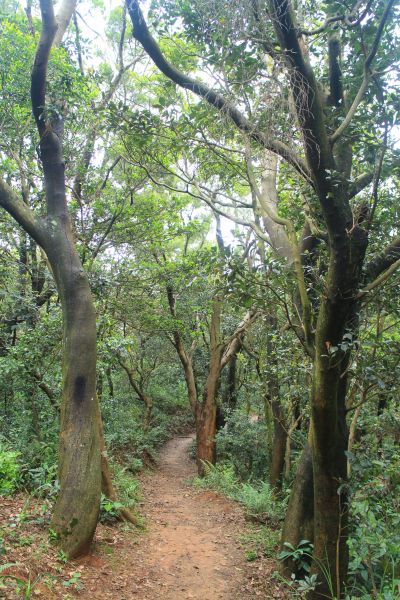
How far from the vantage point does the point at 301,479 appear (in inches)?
221

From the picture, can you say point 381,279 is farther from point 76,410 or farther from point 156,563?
point 156,563

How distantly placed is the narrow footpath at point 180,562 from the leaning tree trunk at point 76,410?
513mm

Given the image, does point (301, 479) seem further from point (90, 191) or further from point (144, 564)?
point (90, 191)

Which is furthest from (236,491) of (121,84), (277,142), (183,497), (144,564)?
(121,84)

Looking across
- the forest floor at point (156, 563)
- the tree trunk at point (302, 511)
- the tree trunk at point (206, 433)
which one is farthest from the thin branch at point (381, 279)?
the tree trunk at point (206, 433)

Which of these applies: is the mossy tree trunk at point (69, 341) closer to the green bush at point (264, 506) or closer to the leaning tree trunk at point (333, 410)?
the leaning tree trunk at point (333, 410)

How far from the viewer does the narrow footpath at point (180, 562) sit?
200 inches

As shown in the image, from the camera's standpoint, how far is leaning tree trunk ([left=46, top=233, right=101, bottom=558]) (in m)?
5.05

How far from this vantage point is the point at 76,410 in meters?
5.43

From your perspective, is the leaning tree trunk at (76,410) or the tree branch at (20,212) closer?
the leaning tree trunk at (76,410)

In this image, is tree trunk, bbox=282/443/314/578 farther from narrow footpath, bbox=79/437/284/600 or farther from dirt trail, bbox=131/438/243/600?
dirt trail, bbox=131/438/243/600

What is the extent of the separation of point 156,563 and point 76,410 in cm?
254

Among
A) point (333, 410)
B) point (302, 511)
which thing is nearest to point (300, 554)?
point (302, 511)

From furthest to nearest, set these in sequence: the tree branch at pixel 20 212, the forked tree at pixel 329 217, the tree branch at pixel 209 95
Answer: the tree branch at pixel 20 212 < the tree branch at pixel 209 95 < the forked tree at pixel 329 217
